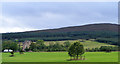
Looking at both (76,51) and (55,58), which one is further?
(55,58)

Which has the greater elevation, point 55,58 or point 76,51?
point 76,51

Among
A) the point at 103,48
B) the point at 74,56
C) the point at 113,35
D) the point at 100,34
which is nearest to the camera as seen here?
the point at 74,56

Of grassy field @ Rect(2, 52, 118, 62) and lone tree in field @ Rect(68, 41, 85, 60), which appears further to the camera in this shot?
lone tree in field @ Rect(68, 41, 85, 60)

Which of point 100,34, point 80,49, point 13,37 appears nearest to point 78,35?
point 100,34

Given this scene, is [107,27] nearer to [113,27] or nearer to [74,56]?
[113,27]

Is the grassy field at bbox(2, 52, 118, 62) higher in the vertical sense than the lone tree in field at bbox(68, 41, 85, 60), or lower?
lower

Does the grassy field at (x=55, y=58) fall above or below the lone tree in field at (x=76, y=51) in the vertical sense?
below

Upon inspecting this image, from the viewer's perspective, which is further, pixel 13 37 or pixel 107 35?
pixel 13 37

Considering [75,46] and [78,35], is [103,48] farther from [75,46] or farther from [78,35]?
[78,35]

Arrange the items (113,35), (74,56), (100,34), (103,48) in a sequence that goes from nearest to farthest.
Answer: (74,56) < (103,48) < (113,35) < (100,34)

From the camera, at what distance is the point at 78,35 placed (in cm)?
19225

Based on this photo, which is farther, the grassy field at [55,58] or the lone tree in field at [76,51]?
the lone tree in field at [76,51]

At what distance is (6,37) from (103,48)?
96043 mm

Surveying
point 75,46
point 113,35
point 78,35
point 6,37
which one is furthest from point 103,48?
point 6,37
